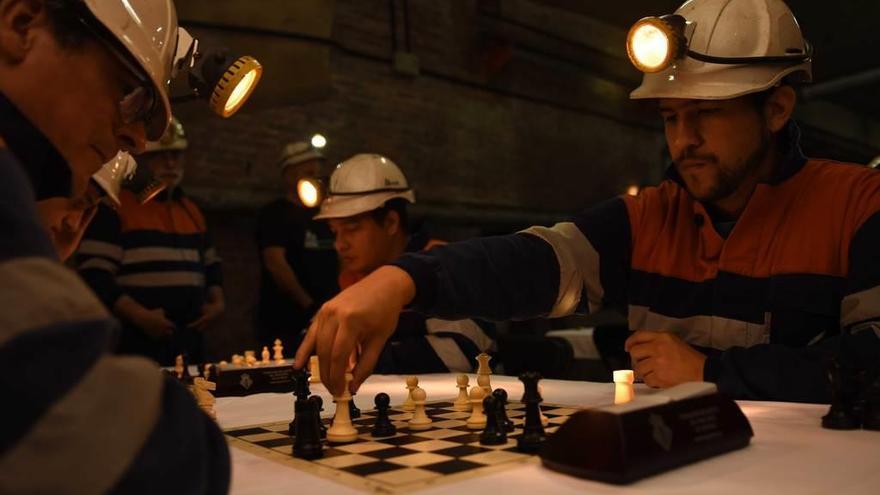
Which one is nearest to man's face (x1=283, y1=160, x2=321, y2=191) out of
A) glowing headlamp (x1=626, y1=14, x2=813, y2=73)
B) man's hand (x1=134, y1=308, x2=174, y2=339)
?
man's hand (x1=134, y1=308, x2=174, y2=339)

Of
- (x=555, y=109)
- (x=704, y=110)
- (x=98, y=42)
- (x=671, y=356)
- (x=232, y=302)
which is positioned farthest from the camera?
(x=555, y=109)

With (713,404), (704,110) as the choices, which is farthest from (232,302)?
(713,404)

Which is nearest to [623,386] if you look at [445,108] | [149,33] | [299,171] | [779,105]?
[779,105]

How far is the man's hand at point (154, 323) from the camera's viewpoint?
393cm

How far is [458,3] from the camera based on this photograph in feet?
25.7

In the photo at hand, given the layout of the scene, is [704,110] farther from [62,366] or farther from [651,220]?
[62,366]

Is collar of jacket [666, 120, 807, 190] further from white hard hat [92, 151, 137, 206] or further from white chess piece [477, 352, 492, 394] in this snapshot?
white hard hat [92, 151, 137, 206]

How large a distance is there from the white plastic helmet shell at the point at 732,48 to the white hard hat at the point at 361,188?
1744 mm

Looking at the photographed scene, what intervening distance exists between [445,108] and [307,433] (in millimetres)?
6723

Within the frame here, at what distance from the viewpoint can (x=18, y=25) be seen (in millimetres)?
969

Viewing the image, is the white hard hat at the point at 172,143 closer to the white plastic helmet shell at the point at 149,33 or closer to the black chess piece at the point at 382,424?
the white plastic helmet shell at the point at 149,33

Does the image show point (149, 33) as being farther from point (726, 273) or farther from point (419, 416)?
point (726, 273)

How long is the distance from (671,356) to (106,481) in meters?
1.43

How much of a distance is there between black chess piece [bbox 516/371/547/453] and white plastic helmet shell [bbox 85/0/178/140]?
886mm
